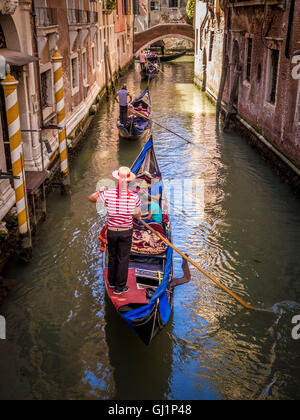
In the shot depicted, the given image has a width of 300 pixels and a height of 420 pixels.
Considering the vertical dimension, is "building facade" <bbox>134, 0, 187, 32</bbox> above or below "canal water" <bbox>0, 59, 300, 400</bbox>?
above

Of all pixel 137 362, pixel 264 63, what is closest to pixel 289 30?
pixel 264 63

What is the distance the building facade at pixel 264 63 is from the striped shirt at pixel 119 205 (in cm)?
397

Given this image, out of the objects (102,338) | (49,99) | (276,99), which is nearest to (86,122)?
(49,99)

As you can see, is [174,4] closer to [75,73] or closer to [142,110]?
[142,110]

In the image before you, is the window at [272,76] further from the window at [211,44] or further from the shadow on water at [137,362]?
the window at [211,44]

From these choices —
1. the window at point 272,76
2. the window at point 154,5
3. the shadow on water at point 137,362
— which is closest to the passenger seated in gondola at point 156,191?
the shadow on water at point 137,362

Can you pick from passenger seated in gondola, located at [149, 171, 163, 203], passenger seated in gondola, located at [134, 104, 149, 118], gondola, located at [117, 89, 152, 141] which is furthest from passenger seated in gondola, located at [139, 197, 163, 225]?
passenger seated in gondola, located at [134, 104, 149, 118]

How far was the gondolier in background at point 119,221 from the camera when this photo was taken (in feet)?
11.4

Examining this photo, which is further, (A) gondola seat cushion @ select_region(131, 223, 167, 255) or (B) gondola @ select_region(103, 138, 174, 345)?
(A) gondola seat cushion @ select_region(131, 223, 167, 255)

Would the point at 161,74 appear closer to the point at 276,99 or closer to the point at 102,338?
the point at 276,99

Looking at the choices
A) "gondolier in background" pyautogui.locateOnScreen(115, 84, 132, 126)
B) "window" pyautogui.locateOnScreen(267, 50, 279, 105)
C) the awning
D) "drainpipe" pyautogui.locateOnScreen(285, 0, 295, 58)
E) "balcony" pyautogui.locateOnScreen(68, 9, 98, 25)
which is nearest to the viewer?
the awning

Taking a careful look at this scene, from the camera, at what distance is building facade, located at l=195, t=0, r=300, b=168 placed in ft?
22.7

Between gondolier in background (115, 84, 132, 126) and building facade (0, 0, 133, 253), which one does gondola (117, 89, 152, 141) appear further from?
building facade (0, 0, 133, 253)
